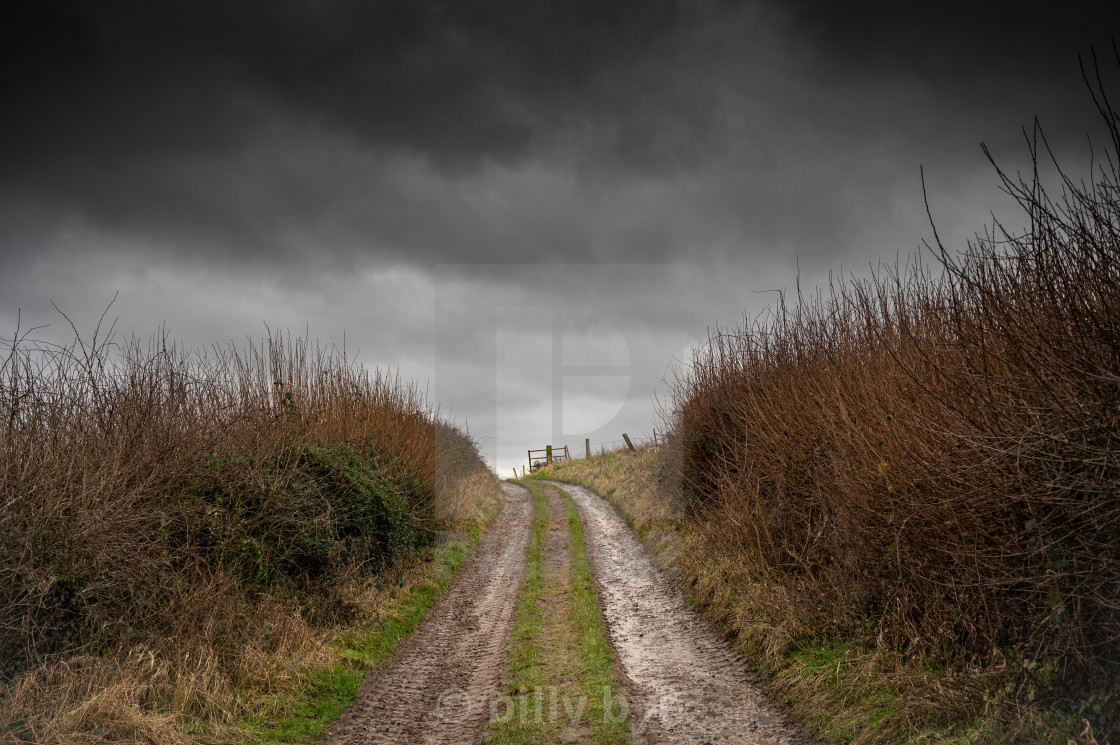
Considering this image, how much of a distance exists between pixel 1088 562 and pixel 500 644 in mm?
6325

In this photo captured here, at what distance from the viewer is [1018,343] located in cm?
405

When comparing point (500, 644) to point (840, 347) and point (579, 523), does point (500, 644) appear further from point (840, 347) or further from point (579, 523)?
point (579, 523)

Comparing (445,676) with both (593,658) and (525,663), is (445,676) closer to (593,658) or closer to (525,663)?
(525,663)

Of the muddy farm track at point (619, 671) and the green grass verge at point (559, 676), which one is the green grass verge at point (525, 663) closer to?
the green grass verge at point (559, 676)

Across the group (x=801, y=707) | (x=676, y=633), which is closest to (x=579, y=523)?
(x=676, y=633)

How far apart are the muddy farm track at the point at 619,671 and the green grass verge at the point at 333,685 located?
15cm

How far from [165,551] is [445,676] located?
311cm

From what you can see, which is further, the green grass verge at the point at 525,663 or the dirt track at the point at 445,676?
the dirt track at the point at 445,676

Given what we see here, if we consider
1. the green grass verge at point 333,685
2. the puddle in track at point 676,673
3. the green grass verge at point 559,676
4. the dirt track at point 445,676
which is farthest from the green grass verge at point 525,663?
the green grass verge at point 333,685

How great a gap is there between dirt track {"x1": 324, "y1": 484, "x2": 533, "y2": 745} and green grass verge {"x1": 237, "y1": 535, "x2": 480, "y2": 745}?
13 cm

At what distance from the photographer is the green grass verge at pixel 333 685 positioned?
5715 mm

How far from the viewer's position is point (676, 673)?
7.14 meters

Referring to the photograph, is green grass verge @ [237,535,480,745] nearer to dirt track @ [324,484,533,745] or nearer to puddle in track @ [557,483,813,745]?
dirt track @ [324,484,533,745]

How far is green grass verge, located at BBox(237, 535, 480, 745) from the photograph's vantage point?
18.7 feet
